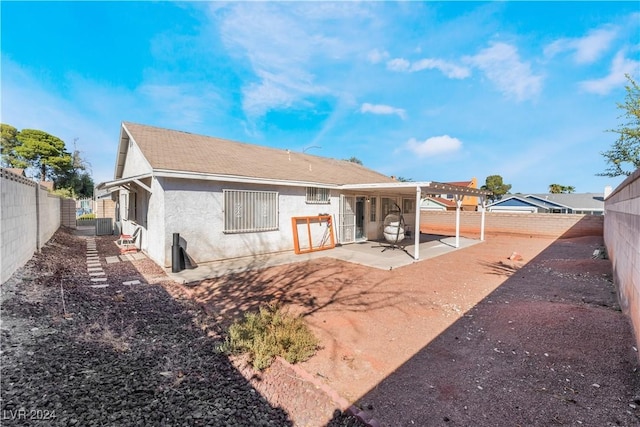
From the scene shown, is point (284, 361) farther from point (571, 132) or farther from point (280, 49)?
point (571, 132)

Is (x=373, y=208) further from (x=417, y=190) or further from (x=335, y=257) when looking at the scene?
(x=335, y=257)

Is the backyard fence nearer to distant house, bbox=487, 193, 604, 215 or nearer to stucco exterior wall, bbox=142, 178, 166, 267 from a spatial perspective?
stucco exterior wall, bbox=142, 178, 166, 267

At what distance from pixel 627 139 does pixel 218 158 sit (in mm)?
26051

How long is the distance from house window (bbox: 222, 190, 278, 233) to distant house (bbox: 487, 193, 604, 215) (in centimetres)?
3011

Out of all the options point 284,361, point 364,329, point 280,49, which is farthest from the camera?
point 280,49

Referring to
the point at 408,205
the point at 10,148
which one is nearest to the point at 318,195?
the point at 408,205

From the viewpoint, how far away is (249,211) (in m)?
9.52

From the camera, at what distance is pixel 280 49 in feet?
37.4

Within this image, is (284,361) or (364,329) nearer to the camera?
(284,361)

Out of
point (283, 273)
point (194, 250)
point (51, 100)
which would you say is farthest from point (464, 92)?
point (51, 100)

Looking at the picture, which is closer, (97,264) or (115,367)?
(115,367)

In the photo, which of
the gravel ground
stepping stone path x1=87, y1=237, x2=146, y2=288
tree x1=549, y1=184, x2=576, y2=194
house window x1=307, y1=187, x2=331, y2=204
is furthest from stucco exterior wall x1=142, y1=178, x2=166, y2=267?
tree x1=549, y1=184, x2=576, y2=194

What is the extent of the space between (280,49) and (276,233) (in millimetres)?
7257

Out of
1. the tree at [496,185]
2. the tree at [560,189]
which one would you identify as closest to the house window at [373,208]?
the tree at [496,185]
